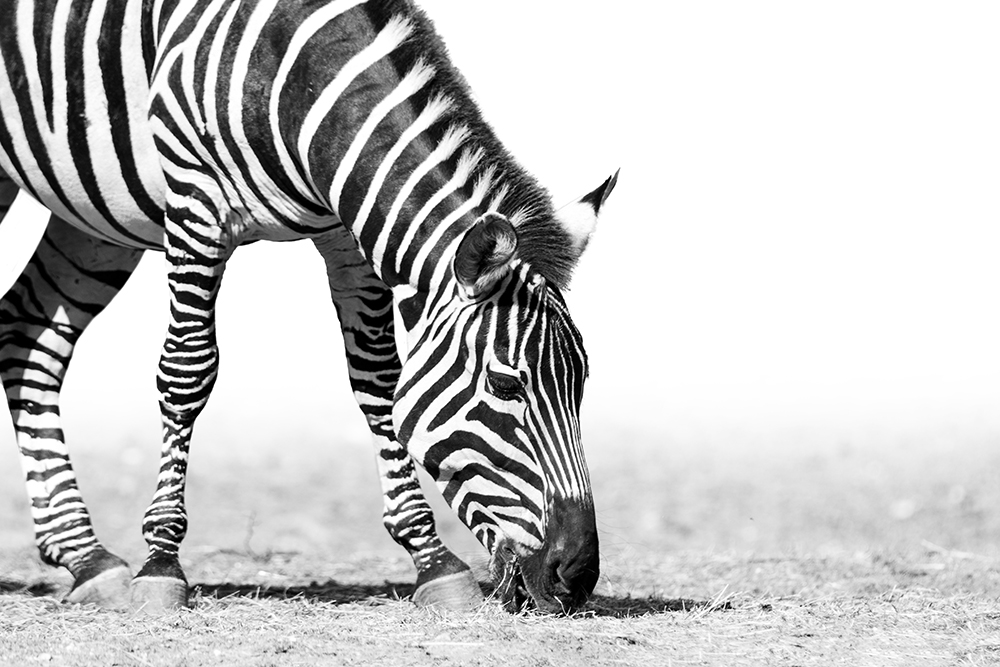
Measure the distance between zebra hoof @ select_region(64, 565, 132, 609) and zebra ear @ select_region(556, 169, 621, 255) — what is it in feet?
10.5

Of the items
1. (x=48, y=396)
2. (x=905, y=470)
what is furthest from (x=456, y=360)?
(x=905, y=470)

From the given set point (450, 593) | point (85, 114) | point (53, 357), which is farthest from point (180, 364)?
point (450, 593)

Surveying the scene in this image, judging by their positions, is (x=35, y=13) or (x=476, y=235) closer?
(x=476, y=235)

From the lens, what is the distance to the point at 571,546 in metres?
5.19

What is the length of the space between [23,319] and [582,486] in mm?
4135

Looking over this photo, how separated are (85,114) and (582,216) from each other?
2921 mm

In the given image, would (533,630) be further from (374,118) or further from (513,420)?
(374,118)

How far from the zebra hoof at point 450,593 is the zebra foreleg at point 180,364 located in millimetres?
1263

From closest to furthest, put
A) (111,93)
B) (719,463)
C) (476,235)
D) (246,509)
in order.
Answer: (476,235) < (111,93) < (246,509) < (719,463)

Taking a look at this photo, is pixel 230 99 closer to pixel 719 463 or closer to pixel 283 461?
pixel 283 461

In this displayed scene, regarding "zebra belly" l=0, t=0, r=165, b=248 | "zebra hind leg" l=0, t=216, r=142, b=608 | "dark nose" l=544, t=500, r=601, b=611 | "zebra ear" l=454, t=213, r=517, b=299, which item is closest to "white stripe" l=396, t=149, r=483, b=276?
"zebra ear" l=454, t=213, r=517, b=299

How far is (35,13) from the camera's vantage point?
6805mm

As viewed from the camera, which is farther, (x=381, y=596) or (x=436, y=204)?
(x=381, y=596)

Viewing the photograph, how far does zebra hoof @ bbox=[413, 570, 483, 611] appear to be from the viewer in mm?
6320
